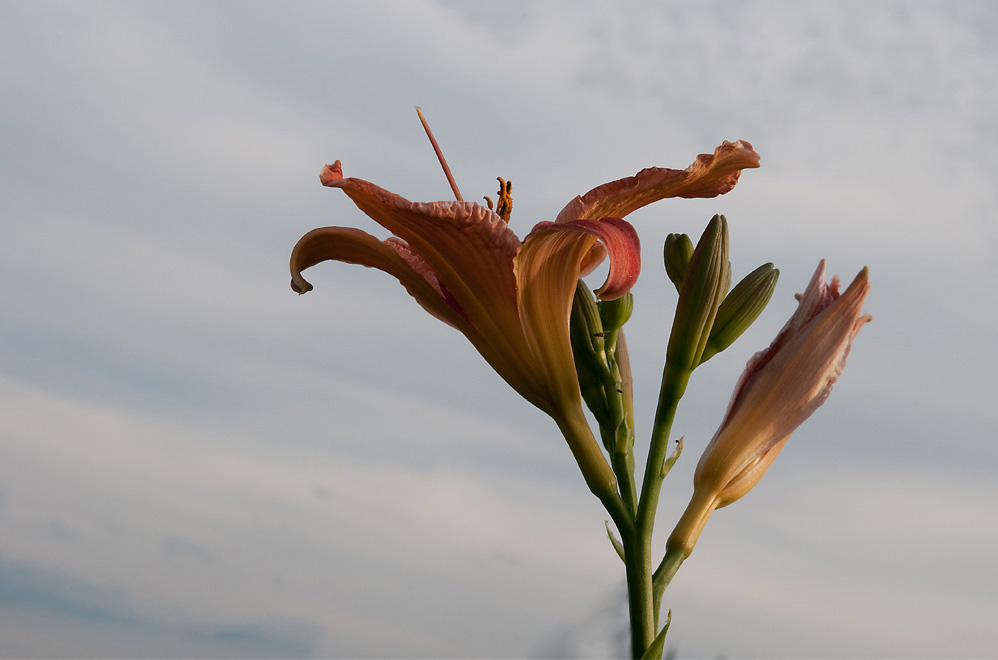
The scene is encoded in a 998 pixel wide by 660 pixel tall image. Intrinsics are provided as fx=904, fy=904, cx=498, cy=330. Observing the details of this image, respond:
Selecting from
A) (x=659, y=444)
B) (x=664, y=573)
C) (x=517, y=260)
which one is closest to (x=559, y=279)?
(x=517, y=260)

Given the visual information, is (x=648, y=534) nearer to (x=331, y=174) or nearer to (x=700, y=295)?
(x=700, y=295)

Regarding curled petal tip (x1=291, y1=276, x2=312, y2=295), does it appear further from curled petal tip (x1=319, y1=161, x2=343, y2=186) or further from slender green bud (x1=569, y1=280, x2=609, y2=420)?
slender green bud (x1=569, y1=280, x2=609, y2=420)

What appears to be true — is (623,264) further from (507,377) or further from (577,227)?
(507,377)

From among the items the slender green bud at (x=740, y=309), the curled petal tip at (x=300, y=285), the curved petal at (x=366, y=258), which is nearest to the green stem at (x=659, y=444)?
the slender green bud at (x=740, y=309)

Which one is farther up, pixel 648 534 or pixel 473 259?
pixel 473 259

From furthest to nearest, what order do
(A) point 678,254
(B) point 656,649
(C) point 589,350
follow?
(A) point 678,254 → (C) point 589,350 → (B) point 656,649

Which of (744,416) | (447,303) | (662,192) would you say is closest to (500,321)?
(447,303)

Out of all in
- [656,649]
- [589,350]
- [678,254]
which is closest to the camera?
[656,649]
